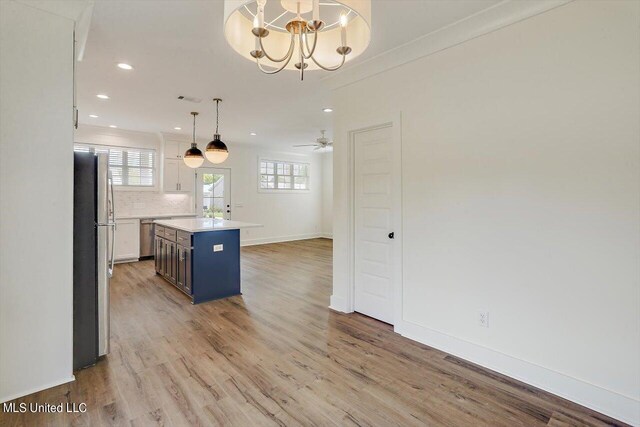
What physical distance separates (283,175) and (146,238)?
4.17 metres

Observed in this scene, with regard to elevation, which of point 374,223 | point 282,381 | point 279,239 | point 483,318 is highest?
point 374,223

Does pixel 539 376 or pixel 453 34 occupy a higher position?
pixel 453 34

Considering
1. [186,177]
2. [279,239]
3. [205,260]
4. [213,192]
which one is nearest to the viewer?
[205,260]

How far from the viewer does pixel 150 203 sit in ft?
22.9

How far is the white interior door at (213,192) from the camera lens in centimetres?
761

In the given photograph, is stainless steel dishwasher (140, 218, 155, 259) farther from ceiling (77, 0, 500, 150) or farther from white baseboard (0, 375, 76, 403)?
white baseboard (0, 375, 76, 403)

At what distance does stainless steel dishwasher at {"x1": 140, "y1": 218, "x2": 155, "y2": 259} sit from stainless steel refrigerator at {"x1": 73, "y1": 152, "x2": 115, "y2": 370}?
4.41m

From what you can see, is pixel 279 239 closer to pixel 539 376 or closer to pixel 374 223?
pixel 374 223

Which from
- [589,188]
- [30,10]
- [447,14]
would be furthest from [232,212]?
[589,188]

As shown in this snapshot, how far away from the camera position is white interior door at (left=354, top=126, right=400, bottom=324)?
10.5 feet

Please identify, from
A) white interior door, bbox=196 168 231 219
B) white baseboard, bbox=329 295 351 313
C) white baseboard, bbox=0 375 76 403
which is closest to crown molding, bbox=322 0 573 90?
white baseboard, bbox=329 295 351 313

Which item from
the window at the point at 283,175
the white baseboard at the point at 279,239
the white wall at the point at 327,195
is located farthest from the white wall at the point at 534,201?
the white wall at the point at 327,195

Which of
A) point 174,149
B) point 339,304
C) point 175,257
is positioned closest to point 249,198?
point 174,149

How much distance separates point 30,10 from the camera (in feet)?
6.88
